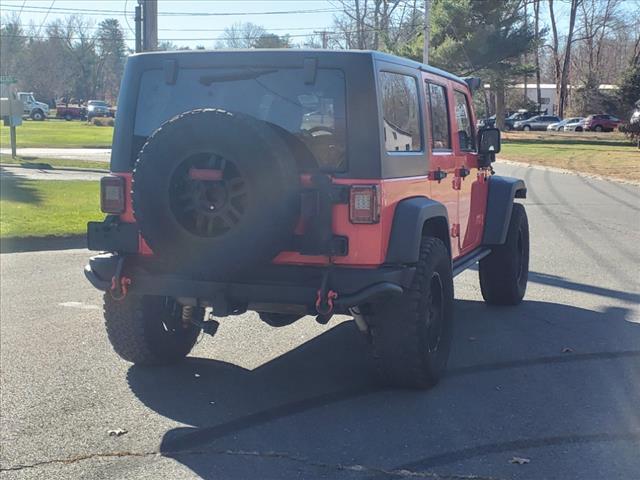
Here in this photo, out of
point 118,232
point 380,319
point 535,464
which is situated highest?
point 118,232

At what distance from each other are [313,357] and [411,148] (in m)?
1.78

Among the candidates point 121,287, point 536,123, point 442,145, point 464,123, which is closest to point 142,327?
point 121,287

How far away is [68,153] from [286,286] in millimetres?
28810

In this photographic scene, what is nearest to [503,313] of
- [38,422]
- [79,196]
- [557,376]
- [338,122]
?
[557,376]

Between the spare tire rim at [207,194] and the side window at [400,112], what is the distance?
0.95 meters

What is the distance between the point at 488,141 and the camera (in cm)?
749

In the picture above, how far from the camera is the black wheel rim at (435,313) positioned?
5652 mm

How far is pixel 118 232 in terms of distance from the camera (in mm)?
5543

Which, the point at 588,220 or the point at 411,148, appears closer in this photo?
the point at 411,148

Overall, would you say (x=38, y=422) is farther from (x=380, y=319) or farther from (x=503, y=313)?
(x=503, y=313)

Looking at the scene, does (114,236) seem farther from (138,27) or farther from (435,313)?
(138,27)

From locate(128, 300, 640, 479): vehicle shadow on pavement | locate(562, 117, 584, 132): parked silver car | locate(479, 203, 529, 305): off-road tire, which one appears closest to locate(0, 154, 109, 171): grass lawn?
locate(479, 203, 529, 305): off-road tire

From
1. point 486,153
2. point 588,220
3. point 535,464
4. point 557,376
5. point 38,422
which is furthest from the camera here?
point 588,220

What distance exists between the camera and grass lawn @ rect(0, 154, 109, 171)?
2533 centimetres
